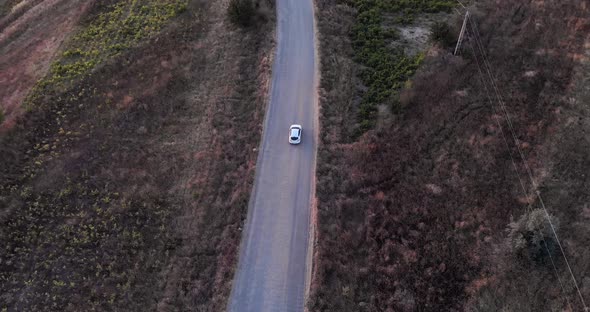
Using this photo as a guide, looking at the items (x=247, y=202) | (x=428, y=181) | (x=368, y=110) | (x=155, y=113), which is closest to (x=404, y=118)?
(x=368, y=110)

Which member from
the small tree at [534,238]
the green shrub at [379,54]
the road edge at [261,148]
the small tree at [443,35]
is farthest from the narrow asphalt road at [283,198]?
the small tree at [534,238]

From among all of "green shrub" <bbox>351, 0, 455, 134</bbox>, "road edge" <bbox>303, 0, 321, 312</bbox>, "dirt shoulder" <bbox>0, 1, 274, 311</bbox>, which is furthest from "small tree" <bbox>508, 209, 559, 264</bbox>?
"dirt shoulder" <bbox>0, 1, 274, 311</bbox>

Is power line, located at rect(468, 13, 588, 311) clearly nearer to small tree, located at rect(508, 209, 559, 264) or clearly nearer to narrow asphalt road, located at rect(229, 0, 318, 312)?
small tree, located at rect(508, 209, 559, 264)

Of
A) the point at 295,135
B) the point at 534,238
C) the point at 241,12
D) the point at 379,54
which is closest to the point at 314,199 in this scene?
the point at 295,135

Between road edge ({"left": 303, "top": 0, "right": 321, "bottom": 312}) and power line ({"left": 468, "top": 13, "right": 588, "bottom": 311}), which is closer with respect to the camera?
power line ({"left": 468, "top": 13, "right": 588, "bottom": 311})

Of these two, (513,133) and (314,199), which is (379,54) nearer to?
(513,133)

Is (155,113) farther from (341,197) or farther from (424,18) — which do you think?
(424,18)
